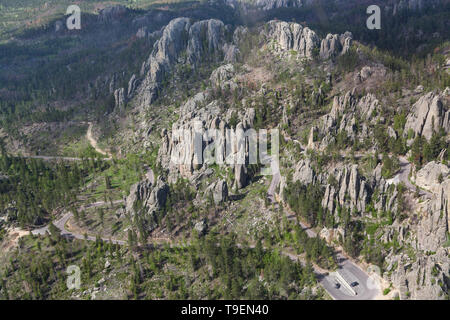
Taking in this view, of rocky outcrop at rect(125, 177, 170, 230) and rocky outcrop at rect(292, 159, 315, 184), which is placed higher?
rocky outcrop at rect(292, 159, 315, 184)

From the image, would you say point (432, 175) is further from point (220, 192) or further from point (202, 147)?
point (202, 147)

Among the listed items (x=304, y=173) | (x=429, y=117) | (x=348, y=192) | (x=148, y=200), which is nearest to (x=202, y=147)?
(x=148, y=200)

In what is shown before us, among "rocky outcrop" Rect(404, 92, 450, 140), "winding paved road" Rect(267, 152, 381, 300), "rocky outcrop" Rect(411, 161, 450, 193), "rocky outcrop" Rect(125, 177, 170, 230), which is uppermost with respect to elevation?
"rocky outcrop" Rect(404, 92, 450, 140)

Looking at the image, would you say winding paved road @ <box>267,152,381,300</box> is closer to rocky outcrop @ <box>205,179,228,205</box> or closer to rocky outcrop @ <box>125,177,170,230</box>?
rocky outcrop @ <box>205,179,228,205</box>

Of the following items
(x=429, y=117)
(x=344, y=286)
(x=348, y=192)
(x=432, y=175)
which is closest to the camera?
(x=344, y=286)

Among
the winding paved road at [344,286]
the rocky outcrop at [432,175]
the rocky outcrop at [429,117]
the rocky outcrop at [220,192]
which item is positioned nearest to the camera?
the winding paved road at [344,286]

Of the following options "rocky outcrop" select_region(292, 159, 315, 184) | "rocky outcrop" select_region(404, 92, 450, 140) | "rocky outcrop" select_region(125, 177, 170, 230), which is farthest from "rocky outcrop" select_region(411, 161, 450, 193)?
"rocky outcrop" select_region(125, 177, 170, 230)

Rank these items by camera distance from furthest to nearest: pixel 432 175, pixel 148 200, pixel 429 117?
1. pixel 148 200
2. pixel 429 117
3. pixel 432 175

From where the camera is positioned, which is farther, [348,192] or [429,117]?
[429,117]

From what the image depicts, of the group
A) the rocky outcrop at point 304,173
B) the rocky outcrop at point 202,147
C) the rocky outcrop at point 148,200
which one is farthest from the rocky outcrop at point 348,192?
the rocky outcrop at point 148,200

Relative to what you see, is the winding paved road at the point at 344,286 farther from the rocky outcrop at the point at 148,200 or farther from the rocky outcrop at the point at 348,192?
the rocky outcrop at the point at 148,200
